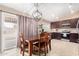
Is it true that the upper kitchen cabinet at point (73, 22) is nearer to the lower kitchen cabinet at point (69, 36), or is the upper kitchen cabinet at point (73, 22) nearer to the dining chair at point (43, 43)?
the lower kitchen cabinet at point (69, 36)

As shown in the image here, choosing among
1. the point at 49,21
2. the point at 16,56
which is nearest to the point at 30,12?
the point at 49,21

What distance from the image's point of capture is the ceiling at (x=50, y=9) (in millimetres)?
1911

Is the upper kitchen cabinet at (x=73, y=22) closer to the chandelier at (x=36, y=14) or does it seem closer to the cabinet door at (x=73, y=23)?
the cabinet door at (x=73, y=23)

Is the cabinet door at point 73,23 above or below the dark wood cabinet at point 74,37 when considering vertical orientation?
above

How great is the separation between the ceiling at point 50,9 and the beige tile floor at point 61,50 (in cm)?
46

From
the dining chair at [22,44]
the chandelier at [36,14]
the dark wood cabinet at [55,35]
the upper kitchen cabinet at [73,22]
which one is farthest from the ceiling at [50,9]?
the dining chair at [22,44]

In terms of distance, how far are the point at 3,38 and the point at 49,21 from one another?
887mm

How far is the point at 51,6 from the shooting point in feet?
6.38

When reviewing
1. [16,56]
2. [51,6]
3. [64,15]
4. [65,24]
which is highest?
[51,6]

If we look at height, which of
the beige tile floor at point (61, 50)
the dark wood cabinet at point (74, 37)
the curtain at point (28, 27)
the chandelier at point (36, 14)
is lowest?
the beige tile floor at point (61, 50)

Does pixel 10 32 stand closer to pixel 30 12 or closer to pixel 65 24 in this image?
pixel 30 12

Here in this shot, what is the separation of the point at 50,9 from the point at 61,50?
779 mm

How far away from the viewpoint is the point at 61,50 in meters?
1.92

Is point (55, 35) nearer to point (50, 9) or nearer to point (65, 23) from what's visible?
point (65, 23)
